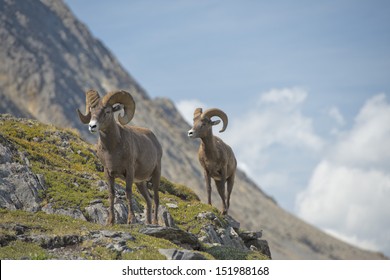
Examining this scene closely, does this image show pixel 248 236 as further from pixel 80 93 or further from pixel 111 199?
pixel 80 93

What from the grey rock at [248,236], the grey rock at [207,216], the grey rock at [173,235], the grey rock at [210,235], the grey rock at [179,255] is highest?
the grey rock at [207,216]

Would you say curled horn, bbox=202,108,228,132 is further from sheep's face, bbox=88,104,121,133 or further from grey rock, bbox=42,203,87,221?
sheep's face, bbox=88,104,121,133

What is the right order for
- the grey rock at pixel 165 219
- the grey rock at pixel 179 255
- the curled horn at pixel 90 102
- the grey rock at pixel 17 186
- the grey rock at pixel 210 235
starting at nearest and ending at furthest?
the grey rock at pixel 179 255, the curled horn at pixel 90 102, the grey rock at pixel 17 186, the grey rock at pixel 210 235, the grey rock at pixel 165 219

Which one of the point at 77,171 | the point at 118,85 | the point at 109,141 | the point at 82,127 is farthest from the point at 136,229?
the point at 118,85

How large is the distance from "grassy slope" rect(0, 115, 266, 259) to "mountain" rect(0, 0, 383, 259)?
334ft

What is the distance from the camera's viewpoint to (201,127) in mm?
27328

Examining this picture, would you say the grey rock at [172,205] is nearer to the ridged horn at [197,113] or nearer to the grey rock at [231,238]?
the grey rock at [231,238]

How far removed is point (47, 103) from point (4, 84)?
1025 centimetres

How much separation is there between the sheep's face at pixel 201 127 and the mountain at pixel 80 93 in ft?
356

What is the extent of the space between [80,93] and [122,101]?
457ft

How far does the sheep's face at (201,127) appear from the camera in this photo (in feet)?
88.6

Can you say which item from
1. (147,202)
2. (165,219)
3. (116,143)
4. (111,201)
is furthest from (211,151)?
(111,201)

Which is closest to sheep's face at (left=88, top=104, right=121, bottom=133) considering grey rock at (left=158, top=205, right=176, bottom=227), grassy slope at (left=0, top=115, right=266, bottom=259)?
grassy slope at (left=0, top=115, right=266, bottom=259)

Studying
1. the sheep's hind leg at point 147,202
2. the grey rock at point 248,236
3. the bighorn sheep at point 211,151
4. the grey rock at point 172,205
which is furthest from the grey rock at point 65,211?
the grey rock at point 248,236
